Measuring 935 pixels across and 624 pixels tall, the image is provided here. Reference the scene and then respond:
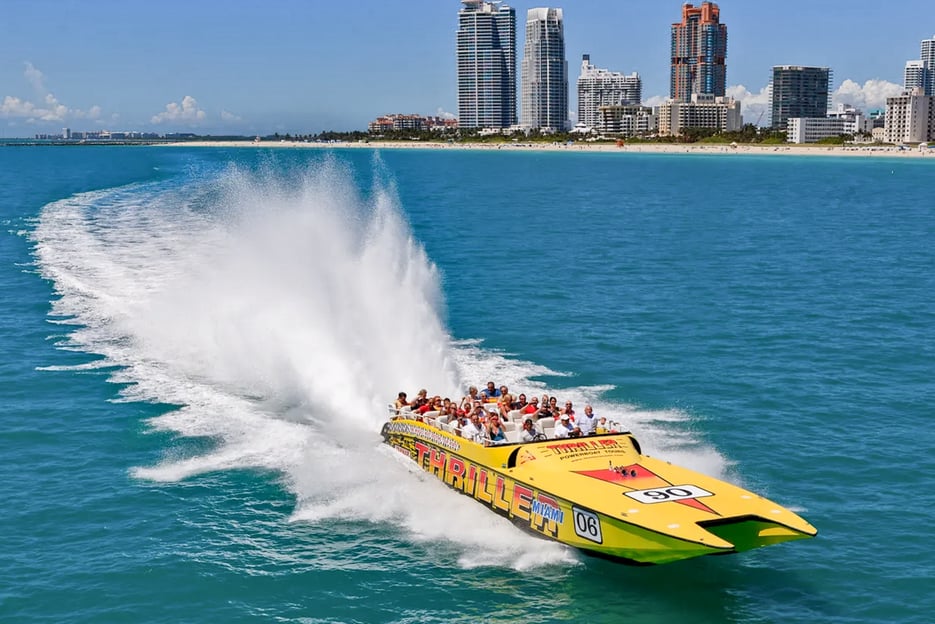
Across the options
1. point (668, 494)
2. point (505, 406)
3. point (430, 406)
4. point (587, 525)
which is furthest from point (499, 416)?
point (668, 494)

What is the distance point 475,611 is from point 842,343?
2693 centimetres

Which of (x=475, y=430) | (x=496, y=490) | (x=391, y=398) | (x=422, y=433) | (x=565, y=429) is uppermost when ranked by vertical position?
(x=565, y=429)

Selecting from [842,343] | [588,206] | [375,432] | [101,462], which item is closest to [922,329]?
[842,343]

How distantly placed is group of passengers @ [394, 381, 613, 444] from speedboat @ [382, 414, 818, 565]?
1.49ft

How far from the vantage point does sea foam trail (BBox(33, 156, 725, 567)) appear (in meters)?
25.9

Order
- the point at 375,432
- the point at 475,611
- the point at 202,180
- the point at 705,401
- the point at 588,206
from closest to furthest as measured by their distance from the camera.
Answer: the point at 475,611
the point at 375,432
the point at 705,401
the point at 588,206
the point at 202,180

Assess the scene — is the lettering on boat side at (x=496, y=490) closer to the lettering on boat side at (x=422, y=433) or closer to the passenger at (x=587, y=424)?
the lettering on boat side at (x=422, y=433)

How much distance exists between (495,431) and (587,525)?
4.80m

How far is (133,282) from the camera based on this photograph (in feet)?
165

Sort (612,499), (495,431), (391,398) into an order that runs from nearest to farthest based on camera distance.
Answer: (612,499) → (495,431) → (391,398)

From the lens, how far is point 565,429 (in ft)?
81.7

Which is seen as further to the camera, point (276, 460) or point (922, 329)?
point (922, 329)

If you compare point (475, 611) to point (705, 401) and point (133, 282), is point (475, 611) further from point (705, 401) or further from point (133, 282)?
point (133, 282)

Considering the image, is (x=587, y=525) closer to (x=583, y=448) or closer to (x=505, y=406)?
(x=583, y=448)
